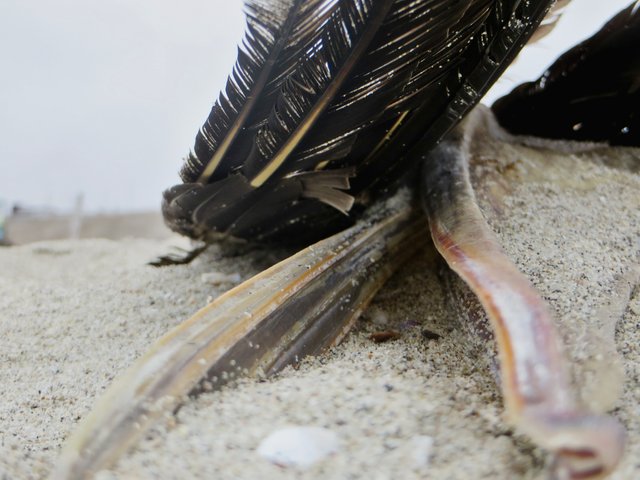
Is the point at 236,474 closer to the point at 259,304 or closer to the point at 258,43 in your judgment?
the point at 259,304

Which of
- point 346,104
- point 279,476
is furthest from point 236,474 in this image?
point 346,104

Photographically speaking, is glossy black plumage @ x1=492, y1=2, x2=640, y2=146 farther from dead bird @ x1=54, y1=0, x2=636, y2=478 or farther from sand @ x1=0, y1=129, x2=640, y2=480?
dead bird @ x1=54, y1=0, x2=636, y2=478

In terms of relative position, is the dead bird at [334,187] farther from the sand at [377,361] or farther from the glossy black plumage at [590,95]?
the glossy black plumage at [590,95]

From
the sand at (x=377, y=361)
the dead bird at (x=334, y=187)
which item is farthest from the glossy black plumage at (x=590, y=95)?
the dead bird at (x=334, y=187)

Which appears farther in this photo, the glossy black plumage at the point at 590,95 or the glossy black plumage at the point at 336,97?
the glossy black plumage at the point at 590,95

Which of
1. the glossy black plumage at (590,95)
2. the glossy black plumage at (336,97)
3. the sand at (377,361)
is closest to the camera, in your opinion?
the sand at (377,361)

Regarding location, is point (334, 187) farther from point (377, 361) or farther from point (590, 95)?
point (590, 95)
